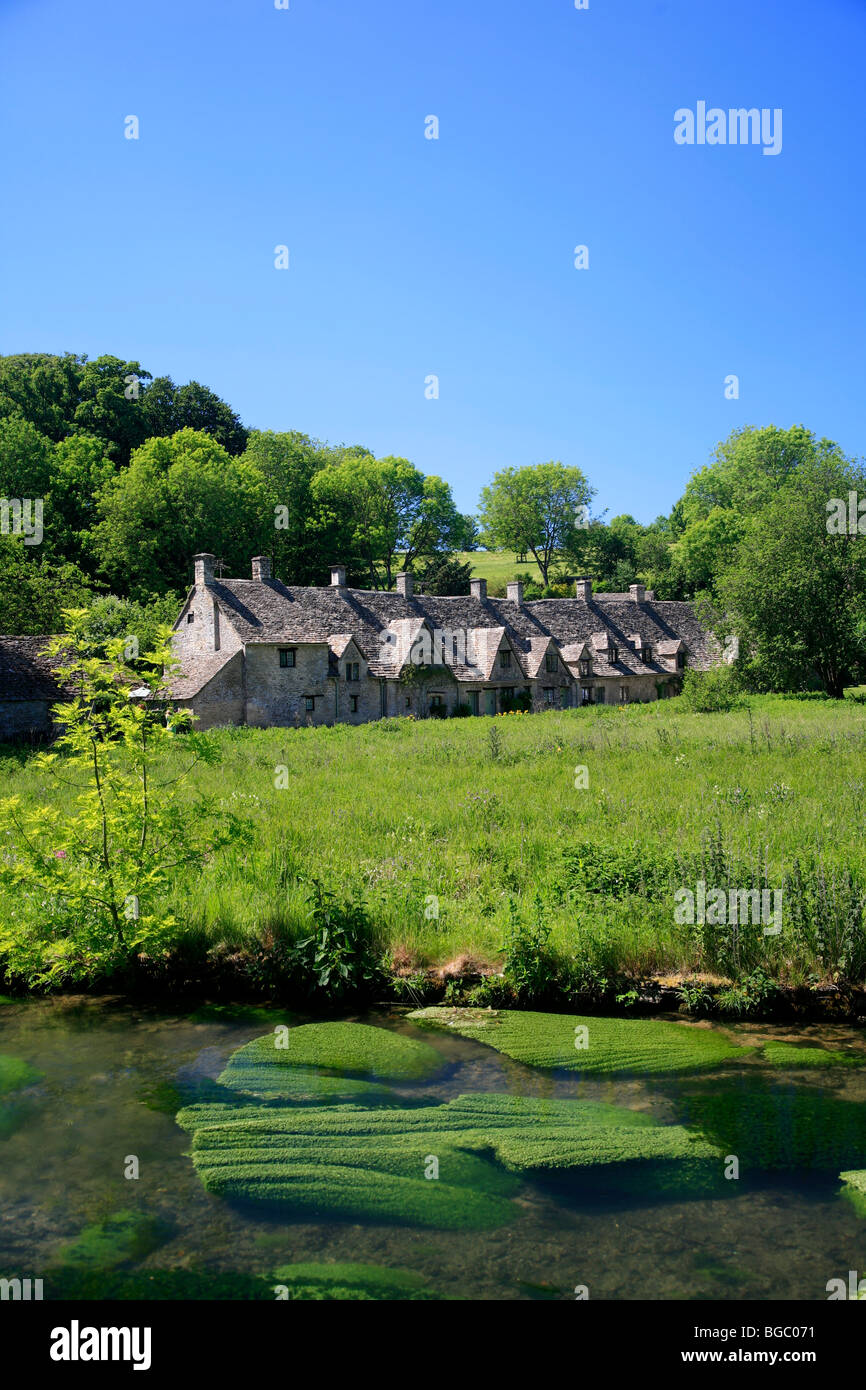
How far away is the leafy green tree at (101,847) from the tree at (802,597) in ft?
138

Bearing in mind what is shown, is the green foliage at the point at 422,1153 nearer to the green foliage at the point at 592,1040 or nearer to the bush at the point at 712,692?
the green foliage at the point at 592,1040

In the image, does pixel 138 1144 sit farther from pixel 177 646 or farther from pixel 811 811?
pixel 177 646

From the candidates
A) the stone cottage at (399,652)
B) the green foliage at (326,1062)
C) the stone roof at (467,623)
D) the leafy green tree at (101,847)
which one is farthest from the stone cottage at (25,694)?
the green foliage at (326,1062)

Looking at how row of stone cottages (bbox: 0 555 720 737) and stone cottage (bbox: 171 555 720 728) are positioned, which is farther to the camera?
stone cottage (bbox: 171 555 720 728)

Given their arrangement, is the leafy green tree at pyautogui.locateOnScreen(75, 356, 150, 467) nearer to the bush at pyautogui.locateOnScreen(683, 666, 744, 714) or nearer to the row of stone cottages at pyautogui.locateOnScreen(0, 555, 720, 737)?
the row of stone cottages at pyautogui.locateOnScreen(0, 555, 720, 737)

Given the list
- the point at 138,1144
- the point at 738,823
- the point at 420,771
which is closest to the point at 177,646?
the point at 420,771

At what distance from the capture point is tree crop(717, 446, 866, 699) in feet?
150

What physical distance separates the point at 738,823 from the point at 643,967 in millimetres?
4582

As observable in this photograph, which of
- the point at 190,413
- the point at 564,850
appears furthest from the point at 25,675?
the point at 190,413

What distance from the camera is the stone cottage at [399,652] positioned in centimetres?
4169

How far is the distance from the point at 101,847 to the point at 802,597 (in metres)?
43.4

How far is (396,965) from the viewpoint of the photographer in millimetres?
10375

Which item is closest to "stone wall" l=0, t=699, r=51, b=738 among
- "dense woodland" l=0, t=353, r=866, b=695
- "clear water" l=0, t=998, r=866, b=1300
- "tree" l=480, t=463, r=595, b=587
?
"dense woodland" l=0, t=353, r=866, b=695

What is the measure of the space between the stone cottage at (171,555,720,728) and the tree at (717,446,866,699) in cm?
1148
